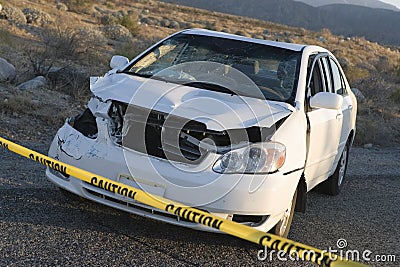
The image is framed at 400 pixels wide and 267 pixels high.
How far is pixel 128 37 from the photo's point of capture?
2614 cm

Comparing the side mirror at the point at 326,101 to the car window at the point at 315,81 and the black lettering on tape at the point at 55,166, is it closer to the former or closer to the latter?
the car window at the point at 315,81

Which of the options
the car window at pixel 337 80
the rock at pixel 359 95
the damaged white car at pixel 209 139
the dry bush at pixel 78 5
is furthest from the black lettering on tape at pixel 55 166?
the dry bush at pixel 78 5

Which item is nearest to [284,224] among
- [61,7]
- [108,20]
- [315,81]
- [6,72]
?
[315,81]

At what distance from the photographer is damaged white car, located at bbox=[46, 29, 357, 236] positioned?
178 inches

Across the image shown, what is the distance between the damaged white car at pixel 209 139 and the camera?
14.8ft

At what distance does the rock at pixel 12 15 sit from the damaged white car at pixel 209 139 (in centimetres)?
1843

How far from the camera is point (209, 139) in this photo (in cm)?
476

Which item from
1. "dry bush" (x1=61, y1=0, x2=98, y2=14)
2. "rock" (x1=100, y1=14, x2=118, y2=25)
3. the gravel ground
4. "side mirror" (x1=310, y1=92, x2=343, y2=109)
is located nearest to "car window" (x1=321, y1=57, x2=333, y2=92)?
"side mirror" (x1=310, y1=92, x2=343, y2=109)

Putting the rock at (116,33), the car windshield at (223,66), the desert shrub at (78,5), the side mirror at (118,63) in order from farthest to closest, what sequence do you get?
the desert shrub at (78,5), the rock at (116,33), the side mirror at (118,63), the car windshield at (223,66)

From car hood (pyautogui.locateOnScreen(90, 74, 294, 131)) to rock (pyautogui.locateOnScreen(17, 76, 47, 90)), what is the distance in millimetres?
5755

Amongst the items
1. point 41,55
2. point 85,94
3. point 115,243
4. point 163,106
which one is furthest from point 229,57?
point 41,55

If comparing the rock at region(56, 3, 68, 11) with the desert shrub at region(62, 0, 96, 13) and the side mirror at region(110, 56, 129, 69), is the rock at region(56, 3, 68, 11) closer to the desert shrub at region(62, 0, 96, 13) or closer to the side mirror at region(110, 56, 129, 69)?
the desert shrub at region(62, 0, 96, 13)

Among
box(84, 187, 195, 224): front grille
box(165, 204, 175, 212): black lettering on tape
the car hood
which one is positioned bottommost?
box(84, 187, 195, 224): front grille

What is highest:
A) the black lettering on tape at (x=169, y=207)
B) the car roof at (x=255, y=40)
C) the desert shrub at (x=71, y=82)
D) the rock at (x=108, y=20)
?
the car roof at (x=255, y=40)
